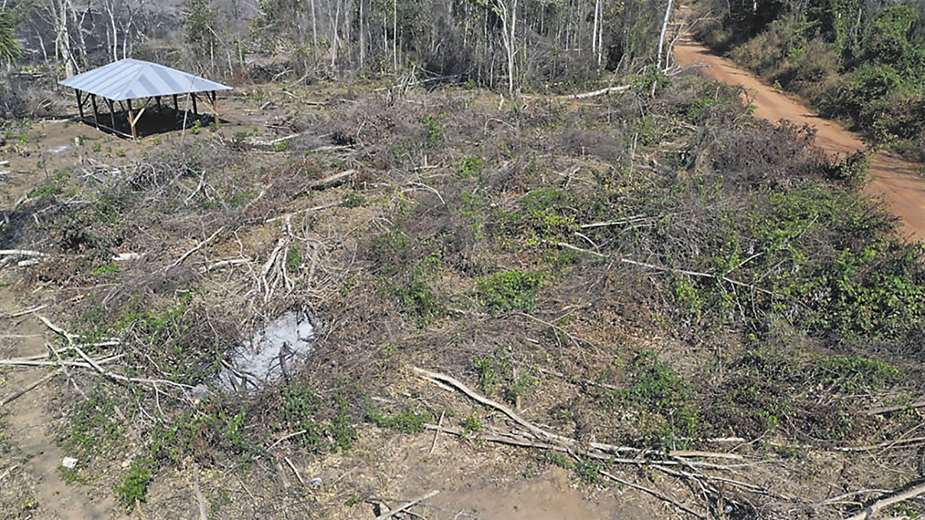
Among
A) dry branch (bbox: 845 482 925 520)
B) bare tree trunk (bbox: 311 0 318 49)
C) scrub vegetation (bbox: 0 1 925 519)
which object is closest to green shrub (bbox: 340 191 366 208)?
scrub vegetation (bbox: 0 1 925 519)

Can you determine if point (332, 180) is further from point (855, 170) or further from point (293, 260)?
point (855, 170)

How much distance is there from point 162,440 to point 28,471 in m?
1.22

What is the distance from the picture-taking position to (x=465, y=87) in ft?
64.7

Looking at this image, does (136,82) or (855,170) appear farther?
(136,82)

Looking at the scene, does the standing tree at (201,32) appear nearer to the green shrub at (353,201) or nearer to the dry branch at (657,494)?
the green shrub at (353,201)

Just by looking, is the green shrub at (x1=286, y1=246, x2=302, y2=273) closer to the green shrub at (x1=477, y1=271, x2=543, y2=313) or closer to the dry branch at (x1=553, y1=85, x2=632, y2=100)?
the green shrub at (x1=477, y1=271, x2=543, y2=313)

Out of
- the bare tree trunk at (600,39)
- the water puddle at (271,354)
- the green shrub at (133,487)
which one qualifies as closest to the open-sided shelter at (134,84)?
the water puddle at (271,354)

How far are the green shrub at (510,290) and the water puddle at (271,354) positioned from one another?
2.10 meters

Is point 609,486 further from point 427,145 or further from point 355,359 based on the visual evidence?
point 427,145

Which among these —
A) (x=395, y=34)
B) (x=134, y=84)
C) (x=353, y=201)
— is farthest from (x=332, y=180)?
(x=395, y=34)

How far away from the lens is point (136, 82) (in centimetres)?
1445

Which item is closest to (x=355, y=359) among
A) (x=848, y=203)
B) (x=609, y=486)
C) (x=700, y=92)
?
(x=609, y=486)

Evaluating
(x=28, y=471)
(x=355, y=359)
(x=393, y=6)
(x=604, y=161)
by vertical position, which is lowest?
(x=28, y=471)

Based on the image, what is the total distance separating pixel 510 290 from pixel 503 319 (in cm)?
48
